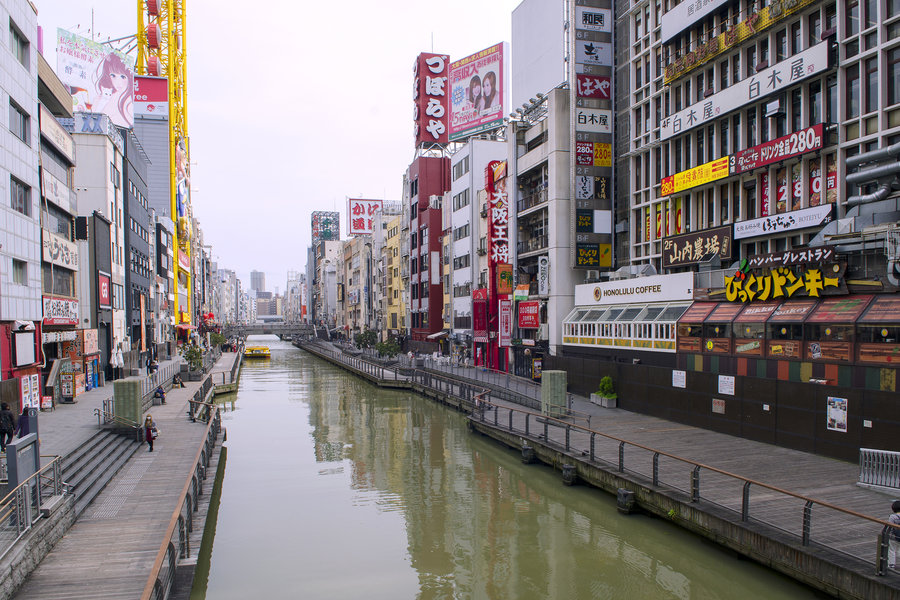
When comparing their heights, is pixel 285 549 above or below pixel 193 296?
below

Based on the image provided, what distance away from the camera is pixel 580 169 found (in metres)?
41.6

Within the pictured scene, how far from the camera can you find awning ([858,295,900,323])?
18.6 meters

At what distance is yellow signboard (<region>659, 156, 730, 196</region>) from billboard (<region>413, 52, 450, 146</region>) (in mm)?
46583

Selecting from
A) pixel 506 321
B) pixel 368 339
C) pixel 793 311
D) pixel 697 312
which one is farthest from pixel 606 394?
pixel 368 339

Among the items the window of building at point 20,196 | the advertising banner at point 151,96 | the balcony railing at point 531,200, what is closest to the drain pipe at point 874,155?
the balcony railing at point 531,200

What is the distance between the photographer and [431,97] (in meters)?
76.4

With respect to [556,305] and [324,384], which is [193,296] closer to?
[324,384]

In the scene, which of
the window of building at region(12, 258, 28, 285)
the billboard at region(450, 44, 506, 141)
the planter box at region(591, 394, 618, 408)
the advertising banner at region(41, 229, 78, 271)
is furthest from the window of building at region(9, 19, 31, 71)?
the billboard at region(450, 44, 506, 141)

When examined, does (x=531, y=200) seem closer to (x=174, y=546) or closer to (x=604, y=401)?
(x=604, y=401)

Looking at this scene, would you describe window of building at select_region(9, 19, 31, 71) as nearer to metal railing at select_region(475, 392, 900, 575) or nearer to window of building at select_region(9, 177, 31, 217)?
window of building at select_region(9, 177, 31, 217)

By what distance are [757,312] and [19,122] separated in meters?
29.8

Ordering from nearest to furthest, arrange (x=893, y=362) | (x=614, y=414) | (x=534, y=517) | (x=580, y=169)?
(x=893, y=362) < (x=534, y=517) < (x=614, y=414) < (x=580, y=169)

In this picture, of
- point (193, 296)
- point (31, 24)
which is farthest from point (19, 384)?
point (193, 296)

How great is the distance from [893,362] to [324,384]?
164 ft
